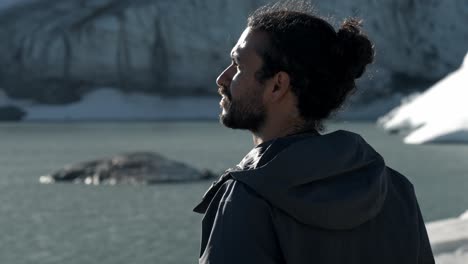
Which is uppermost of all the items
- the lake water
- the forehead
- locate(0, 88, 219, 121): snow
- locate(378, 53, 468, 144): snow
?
locate(0, 88, 219, 121): snow

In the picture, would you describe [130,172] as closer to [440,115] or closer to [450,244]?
[450,244]

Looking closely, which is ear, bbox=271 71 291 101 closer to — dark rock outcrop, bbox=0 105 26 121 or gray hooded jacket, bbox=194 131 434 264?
gray hooded jacket, bbox=194 131 434 264

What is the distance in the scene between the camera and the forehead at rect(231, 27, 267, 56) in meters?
1.72

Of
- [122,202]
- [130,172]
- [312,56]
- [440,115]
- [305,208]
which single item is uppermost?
[312,56]

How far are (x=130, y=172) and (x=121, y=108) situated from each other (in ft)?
91.2

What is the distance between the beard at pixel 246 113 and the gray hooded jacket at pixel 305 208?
7cm

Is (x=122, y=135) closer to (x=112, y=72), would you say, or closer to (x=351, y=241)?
(x=112, y=72)

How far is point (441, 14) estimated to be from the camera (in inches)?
1747

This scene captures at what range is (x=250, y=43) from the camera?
173cm

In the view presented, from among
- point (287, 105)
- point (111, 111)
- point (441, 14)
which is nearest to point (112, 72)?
point (111, 111)

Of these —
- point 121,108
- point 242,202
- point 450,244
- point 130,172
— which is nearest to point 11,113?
point 121,108

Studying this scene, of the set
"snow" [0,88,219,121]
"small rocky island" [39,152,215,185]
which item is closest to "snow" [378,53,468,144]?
"small rocky island" [39,152,215,185]

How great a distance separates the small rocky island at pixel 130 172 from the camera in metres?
16.3

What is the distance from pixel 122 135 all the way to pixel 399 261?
28825 millimetres
